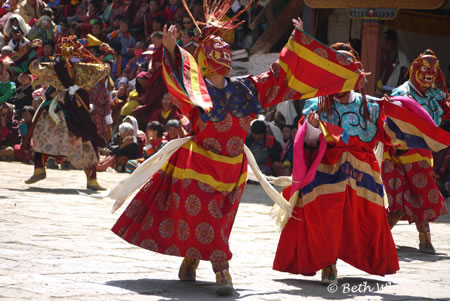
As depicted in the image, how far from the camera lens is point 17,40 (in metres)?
17.9

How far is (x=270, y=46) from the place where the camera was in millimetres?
14812

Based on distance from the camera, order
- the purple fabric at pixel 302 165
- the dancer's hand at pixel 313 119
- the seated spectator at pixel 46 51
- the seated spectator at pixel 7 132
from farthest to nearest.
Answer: the seated spectator at pixel 46 51
the seated spectator at pixel 7 132
the dancer's hand at pixel 313 119
the purple fabric at pixel 302 165

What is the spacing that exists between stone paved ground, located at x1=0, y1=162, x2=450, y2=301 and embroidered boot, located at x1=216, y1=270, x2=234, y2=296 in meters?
0.05

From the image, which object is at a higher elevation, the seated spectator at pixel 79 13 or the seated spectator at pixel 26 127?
the seated spectator at pixel 79 13

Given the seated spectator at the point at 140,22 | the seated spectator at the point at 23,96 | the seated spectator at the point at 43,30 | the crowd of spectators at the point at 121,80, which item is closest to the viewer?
the crowd of spectators at the point at 121,80

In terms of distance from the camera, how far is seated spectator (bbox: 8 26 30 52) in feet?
58.3

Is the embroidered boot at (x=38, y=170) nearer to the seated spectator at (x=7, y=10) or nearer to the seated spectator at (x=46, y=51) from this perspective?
the seated spectator at (x=46, y=51)

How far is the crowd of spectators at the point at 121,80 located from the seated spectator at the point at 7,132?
0.02 meters

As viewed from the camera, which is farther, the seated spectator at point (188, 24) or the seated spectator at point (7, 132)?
the seated spectator at point (188, 24)

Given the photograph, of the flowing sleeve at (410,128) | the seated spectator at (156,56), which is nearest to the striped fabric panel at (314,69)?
the flowing sleeve at (410,128)

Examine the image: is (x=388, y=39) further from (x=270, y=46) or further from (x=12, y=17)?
(x=12, y=17)

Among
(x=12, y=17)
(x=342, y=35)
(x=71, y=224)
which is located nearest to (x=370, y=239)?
(x=71, y=224)

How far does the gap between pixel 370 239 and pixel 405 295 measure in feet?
2.06

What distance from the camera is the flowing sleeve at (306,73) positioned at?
5.50 meters
